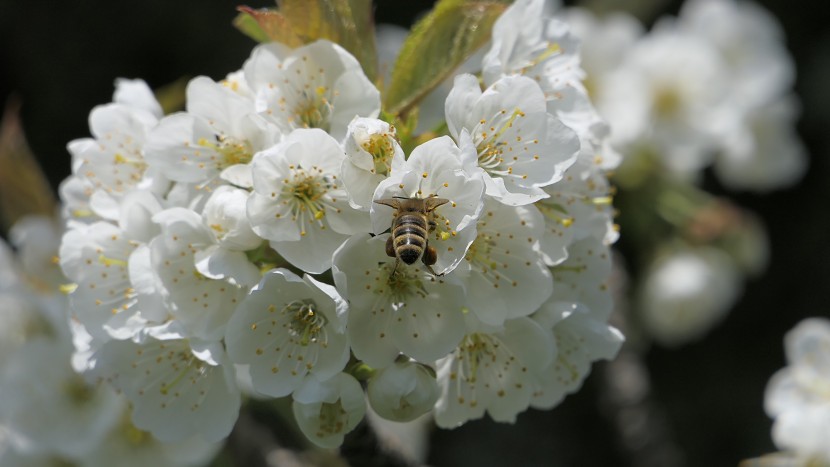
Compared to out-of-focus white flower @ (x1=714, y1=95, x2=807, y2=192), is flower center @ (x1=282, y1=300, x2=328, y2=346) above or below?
above

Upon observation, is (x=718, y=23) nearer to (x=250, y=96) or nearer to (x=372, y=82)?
(x=372, y=82)

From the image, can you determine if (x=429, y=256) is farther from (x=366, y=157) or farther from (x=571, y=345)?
(x=571, y=345)

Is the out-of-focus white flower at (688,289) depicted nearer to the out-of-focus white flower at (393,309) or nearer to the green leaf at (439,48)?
the green leaf at (439,48)

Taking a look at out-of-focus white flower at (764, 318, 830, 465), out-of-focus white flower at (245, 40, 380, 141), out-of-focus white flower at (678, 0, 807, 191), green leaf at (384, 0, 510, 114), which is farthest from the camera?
out-of-focus white flower at (678, 0, 807, 191)

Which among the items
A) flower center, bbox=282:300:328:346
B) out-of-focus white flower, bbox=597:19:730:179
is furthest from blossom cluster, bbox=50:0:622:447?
out-of-focus white flower, bbox=597:19:730:179

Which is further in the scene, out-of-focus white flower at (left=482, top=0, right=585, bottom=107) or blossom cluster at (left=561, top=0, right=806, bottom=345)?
blossom cluster at (left=561, top=0, right=806, bottom=345)

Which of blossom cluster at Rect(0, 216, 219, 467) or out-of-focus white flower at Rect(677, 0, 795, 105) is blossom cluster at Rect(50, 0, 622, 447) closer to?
blossom cluster at Rect(0, 216, 219, 467)

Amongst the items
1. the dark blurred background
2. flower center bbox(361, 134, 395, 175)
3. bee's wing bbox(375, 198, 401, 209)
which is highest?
flower center bbox(361, 134, 395, 175)

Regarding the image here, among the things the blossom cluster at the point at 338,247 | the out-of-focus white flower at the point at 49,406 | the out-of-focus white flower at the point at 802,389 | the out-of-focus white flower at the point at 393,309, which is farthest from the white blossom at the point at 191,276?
the out-of-focus white flower at the point at 802,389
